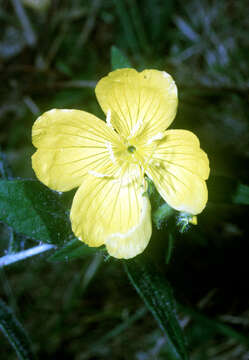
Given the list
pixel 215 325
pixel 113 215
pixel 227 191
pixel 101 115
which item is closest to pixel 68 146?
pixel 113 215

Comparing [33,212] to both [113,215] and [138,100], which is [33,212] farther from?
[138,100]

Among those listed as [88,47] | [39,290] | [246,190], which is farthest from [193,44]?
[39,290]

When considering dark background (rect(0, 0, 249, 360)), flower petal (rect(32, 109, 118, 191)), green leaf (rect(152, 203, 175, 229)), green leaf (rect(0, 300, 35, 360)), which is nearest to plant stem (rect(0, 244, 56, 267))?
green leaf (rect(0, 300, 35, 360))

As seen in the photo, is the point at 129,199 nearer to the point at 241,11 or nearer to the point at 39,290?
the point at 39,290

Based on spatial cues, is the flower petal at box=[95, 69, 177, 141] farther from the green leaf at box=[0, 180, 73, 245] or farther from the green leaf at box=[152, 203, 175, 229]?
the green leaf at box=[0, 180, 73, 245]

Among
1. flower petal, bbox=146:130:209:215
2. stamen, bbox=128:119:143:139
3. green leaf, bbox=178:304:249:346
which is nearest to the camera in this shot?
flower petal, bbox=146:130:209:215

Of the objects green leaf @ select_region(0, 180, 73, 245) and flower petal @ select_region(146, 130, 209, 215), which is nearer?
flower petal @ select_region(146, 130, 209, 215)

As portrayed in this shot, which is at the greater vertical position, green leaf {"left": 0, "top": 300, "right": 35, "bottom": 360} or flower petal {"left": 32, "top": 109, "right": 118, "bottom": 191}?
flower petal {"left": 32, "top": 109, "right": 118, "bottom": 191}

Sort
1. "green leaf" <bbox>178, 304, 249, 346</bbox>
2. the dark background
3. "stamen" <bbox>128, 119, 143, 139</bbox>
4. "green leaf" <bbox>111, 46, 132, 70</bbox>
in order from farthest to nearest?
the dark background
"green leaf" <bbox>178, 304, 249, 346</bbox>
"green leaf" <bbox>111, 46, 132, 70</bbox>
"stamen" <bbox>128, 119, 143, 139</bbox>
